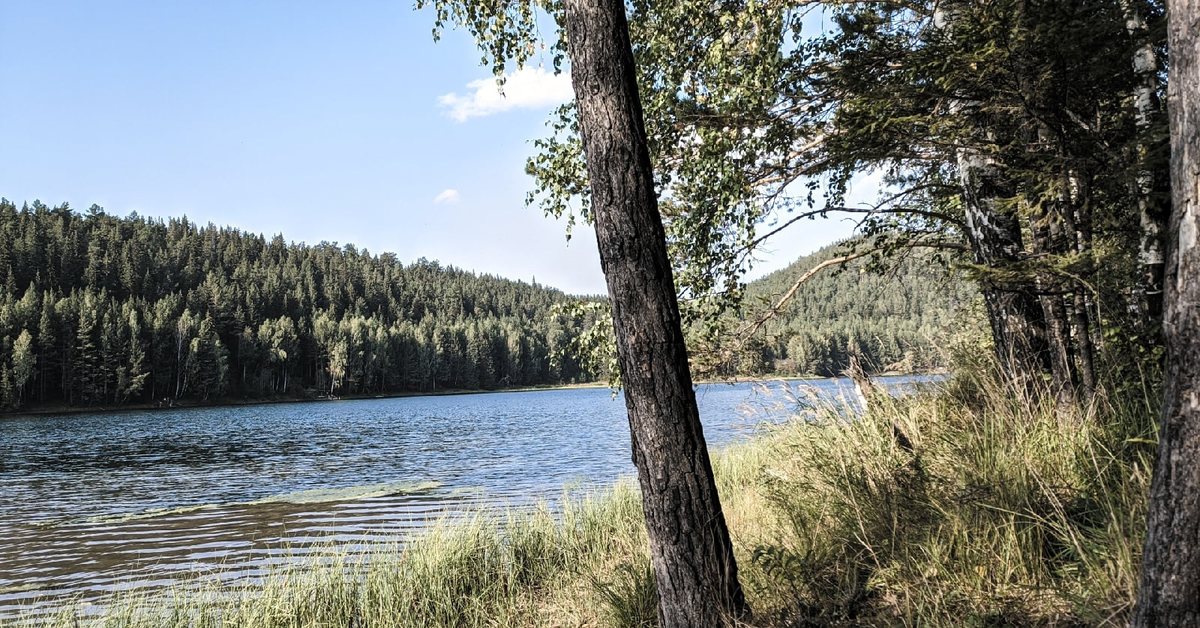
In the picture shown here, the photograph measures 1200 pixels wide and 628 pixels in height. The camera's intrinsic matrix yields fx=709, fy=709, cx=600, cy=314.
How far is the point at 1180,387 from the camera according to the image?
2029 millimetres

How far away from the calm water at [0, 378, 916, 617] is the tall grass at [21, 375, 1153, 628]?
78 centimetres

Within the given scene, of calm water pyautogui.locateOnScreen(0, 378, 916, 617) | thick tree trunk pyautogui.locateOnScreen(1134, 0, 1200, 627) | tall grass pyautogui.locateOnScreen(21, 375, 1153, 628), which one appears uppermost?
thick tree trunk pyautogui.locateOnScreen(1134, 0, 1200, 627)

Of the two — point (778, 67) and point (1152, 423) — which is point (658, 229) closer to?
point (1152, 423)

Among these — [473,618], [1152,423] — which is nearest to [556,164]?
[473,618]

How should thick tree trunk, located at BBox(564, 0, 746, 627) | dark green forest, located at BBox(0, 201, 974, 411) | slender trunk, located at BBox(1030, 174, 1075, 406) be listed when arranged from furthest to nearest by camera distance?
1. dark green forest, located at BBox(0, 201, 974, 411)
2. slender trunk, located at BBox(1030, 174, 1075, 406)
3. thick tree trunk, located at BBox(564, 0, 746, 627)

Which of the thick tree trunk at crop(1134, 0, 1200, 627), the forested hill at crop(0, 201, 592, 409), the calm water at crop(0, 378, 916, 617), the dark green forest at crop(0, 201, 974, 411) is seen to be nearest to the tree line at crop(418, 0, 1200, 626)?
the thick tree trunk at crop(1134, 0, 1200, 627)

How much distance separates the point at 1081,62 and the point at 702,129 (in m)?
2.91

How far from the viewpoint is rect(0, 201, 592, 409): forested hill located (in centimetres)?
7588

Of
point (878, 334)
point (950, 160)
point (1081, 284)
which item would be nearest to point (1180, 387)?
point (1081, 284)

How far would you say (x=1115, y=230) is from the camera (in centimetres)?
569

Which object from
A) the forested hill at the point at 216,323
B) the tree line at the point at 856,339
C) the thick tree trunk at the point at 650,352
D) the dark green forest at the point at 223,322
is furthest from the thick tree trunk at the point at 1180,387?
the forested hill at the point at 216,323

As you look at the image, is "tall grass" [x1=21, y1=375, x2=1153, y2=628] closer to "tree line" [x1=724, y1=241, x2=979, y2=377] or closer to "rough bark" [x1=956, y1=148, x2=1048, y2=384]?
"tree line" [x1=724, y1=241, x2=979, y2=377]

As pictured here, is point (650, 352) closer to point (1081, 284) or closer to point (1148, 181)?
point (1081, 284)

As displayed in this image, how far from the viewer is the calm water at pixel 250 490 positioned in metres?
9.34
